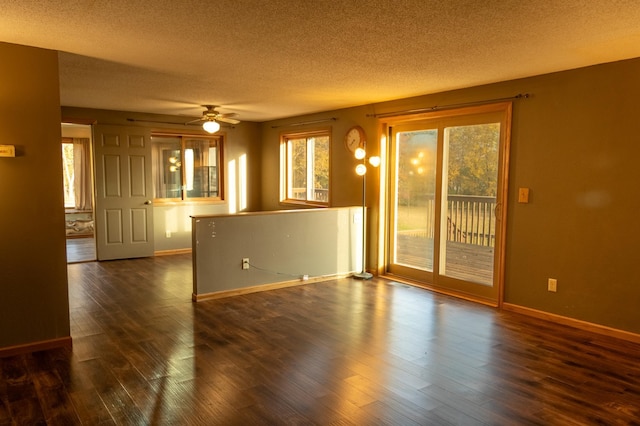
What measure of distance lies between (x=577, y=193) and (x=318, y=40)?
8.80ft

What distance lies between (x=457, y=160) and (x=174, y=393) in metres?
3.77

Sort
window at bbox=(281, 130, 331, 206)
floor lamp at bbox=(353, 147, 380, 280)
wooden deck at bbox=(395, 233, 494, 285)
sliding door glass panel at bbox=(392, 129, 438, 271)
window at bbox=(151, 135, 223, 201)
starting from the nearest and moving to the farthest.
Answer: wooden deck at bbox=(395, 233, 494, 285) < sliding door glass panel at bbox=(392, 129, 438, 271) < floor lamp at bbox=(353, 147, 380, 280) < window at bbox=(281, 130, 331, 206) < window at bbox=(151, 135, 223, 201)

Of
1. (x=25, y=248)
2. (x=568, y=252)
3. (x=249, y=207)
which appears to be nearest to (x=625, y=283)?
(x=568, y=252)

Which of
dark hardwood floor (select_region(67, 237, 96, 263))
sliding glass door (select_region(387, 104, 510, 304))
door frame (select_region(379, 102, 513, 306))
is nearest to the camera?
door frame (select_region(379, 102, 513, 306))

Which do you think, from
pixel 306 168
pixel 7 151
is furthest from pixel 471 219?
pixel 7 151

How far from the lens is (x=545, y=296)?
4.22 m

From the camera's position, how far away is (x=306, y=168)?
7477 mm

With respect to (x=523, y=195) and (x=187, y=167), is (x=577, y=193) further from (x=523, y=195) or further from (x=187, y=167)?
(x=187, y=167)

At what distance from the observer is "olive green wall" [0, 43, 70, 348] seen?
10.7ft

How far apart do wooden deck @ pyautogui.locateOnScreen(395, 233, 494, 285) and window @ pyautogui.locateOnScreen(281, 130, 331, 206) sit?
5.54 ft

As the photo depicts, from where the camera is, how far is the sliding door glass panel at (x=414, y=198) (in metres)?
5.36

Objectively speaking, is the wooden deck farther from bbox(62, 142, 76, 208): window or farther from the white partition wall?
bbox(62, 142, 76, 208): window

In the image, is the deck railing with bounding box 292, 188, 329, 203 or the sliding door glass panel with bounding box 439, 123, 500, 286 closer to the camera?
the sliding door glass panel with bounding box 439, 123, 500, 286

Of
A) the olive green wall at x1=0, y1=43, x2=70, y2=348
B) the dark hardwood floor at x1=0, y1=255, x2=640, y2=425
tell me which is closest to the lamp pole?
the dark hardwood floor at x1=0, y1=255, x2=640, y2=425
